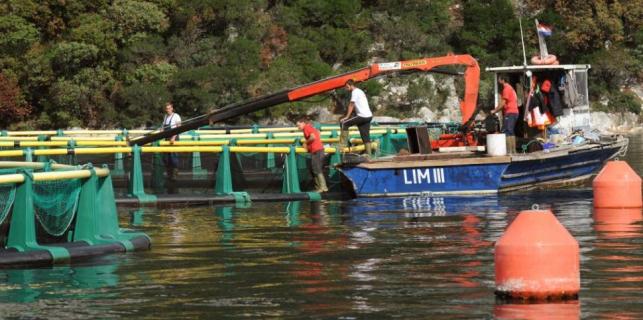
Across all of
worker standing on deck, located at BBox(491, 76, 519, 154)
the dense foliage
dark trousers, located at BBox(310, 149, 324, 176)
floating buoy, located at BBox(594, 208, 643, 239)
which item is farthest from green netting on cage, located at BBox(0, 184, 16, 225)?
the dense foliage

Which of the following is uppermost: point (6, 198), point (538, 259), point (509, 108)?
point (509, 108)

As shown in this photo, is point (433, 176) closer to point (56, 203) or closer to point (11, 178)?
point (56, 203)

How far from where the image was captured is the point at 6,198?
15.7 m

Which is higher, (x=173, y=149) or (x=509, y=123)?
(x=509, y=123)

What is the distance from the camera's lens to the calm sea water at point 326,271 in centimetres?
1277

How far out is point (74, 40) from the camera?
183 ft

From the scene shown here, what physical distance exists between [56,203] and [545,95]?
13253 millimetres

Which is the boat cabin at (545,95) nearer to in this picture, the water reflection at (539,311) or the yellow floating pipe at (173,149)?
the yellow floating pipe at (173,149)

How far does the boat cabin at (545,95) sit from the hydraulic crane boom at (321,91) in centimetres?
101

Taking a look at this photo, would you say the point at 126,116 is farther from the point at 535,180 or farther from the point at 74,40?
the point at 535,180

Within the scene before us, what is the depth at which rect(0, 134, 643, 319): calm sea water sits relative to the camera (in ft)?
41.9

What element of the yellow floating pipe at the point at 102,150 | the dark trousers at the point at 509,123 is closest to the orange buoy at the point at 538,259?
the yellow floating pipe at the point at 102,150

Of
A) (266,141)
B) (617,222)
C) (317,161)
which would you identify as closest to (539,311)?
(617,222)

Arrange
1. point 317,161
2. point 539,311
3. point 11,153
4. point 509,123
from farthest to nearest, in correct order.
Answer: point 509,123 → point 317,161 → point 11,153 → point 539,311
